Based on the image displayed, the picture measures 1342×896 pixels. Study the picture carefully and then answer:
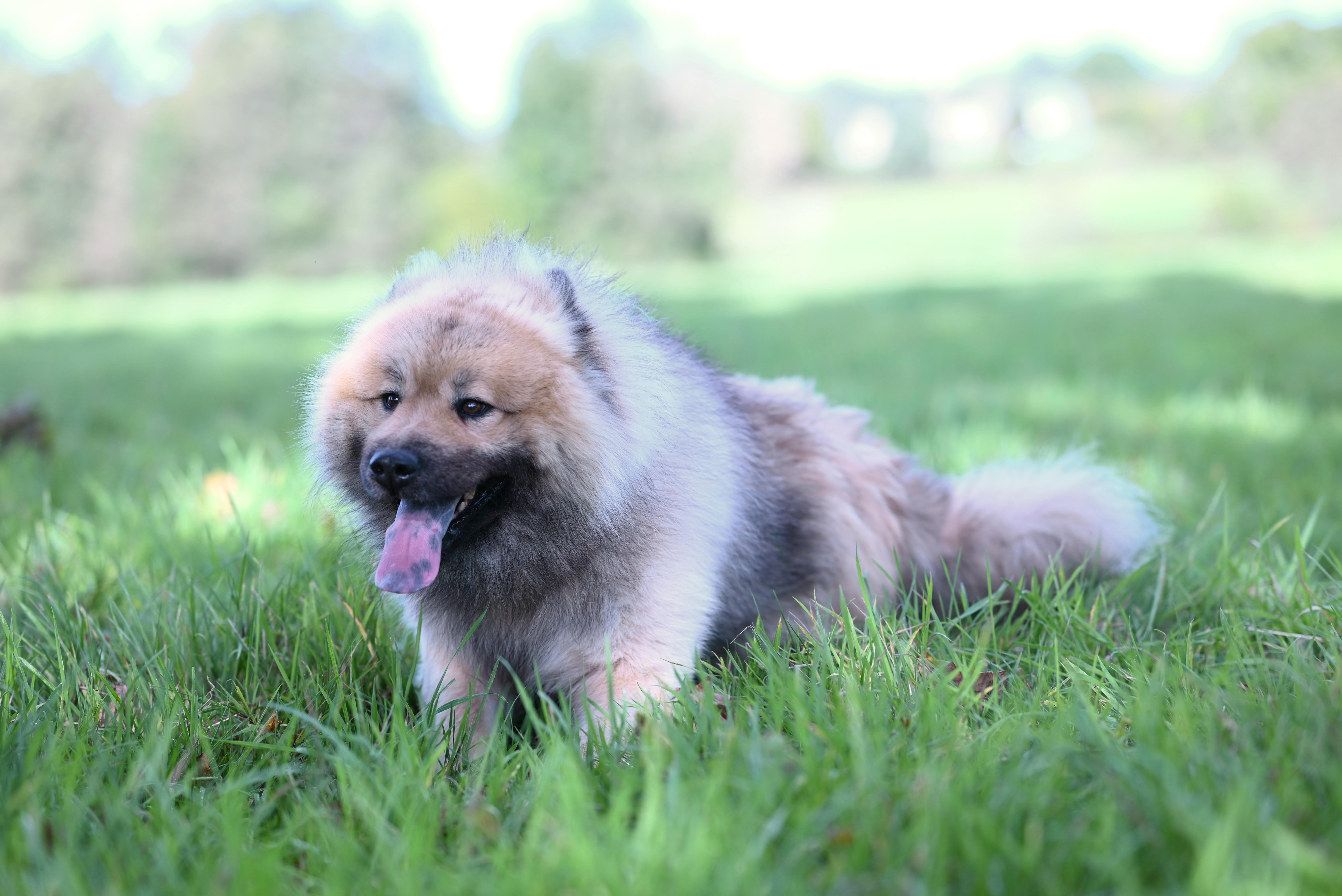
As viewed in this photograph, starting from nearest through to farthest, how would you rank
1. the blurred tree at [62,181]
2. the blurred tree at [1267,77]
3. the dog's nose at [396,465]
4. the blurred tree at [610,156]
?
the dog's nose at [396,465] → the blurred tree at [1267,77] → the blurred tree at [610,156] → the blurred tree at [62,181]

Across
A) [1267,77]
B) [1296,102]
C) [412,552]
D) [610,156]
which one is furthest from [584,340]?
[610,156]

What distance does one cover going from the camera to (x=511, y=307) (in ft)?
8.05

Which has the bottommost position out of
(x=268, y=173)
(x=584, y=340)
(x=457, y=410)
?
(x=457, y=410)

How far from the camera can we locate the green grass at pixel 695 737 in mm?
1438

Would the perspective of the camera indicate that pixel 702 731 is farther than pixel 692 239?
No

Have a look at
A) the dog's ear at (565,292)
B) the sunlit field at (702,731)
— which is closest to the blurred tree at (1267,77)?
the sunlit field at (702,731)

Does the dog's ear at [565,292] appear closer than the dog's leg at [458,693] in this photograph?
No

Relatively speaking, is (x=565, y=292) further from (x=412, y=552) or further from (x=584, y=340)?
(x=412, y=552)

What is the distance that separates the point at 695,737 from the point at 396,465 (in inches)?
38.1

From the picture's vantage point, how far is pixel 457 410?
231cm

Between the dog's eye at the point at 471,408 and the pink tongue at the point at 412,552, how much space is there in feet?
0.87

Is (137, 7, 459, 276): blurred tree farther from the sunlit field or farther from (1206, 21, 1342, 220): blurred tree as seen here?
the sunlit field

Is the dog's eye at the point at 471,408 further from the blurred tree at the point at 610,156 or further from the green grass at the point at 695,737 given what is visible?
the blurred tree at the point at 610,156

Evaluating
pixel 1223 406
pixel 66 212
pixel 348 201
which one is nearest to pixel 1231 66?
pixel 1223 406
